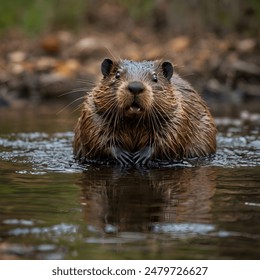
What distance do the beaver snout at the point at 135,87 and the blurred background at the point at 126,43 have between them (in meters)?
7.20

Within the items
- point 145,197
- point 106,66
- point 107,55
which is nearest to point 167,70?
point 106,66

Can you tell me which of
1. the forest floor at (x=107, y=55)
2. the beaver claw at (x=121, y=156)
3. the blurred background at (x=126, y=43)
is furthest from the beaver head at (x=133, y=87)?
the forest floor at (x=107, y=55)

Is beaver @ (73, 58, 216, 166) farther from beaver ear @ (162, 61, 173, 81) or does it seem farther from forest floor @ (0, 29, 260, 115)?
forest floor @ (0, 29, 260, 115)

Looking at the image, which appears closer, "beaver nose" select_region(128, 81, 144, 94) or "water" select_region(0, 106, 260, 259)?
"water" select_region(0, 106, 260, 259)

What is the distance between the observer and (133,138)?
7918 mm

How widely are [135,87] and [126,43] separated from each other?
12.3 meters

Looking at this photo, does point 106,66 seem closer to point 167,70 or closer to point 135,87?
point 167,70

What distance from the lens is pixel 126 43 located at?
1931 centimetres

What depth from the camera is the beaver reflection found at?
17.3 ft

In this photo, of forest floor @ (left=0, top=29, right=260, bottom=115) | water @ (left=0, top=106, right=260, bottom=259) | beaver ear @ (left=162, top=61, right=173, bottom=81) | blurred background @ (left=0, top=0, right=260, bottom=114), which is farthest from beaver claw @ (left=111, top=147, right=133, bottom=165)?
forest floor @ (left=0, top=29, right=260, bottom=115)

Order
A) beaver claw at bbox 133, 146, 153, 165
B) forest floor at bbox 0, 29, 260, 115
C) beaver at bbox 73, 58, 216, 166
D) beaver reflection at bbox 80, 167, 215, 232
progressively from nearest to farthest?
beaver reflection at bbox 80, 167, 215, 232 → beaver at bbox 73, 58, 216, 166 → beaver claw at bbox 133, 146, 153, 165 → forest floor at bbox 0, 29, 260, 115

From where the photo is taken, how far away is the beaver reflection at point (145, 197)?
526cm

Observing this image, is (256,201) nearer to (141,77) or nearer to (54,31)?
(141,77)
